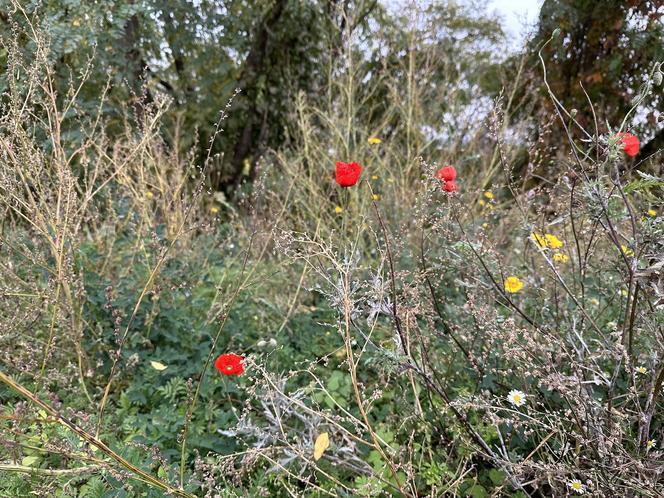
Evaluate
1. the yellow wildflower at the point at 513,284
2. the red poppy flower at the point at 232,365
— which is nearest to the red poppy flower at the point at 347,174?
the red poppy flower at the point at 232,365

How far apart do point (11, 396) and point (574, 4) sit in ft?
20.0

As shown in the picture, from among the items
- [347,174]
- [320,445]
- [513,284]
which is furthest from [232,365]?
[513,284]

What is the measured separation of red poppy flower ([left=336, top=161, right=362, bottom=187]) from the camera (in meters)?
1.80

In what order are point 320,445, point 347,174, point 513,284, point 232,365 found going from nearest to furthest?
point 320,445
point 232,365
point 347,174
point 513,284

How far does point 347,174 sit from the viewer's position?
1820 mm

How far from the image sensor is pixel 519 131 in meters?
4.44

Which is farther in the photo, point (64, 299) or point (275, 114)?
point (275, 114)

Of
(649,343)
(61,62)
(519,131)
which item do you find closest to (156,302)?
(649,343)

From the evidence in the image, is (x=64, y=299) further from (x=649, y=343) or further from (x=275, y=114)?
(x=275, y=114)

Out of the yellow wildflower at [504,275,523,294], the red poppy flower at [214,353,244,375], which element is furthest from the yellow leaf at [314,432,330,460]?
the yellow wildflower at [504,275,523,294]

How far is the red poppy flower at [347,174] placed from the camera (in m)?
1.80

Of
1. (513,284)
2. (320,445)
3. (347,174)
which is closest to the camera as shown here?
(320,445)

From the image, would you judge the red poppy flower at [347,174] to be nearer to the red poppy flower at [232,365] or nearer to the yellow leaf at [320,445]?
the red poppy flower at [232,365]

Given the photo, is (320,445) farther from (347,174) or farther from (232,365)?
(347,174)
